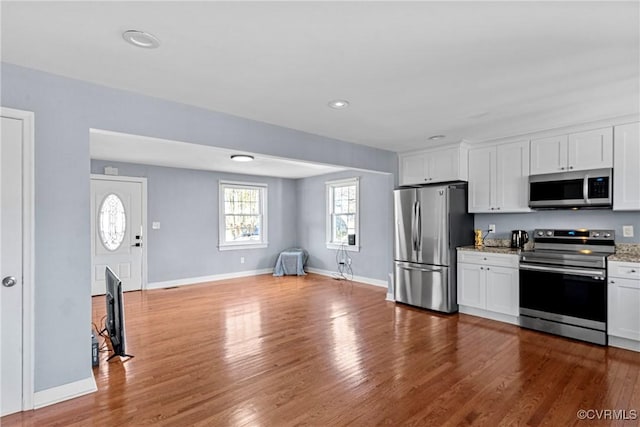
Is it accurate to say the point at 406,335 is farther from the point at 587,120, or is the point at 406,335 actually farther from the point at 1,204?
the point at 1,204

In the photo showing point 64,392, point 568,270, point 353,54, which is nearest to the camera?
point 353,54

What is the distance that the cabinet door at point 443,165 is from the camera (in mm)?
4871

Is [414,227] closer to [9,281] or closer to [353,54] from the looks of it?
[353,54]

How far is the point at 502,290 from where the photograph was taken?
431cm

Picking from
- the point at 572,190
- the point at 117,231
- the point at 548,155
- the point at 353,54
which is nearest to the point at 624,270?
the point at 572,190

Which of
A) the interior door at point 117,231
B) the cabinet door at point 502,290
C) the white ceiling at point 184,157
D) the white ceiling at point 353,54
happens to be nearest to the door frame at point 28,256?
the white ceiling at point 353,54

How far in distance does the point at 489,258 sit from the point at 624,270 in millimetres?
1318

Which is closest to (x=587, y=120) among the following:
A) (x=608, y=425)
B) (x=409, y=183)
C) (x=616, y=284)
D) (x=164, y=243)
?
(x=616, y=284)

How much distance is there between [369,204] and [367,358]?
4031mm

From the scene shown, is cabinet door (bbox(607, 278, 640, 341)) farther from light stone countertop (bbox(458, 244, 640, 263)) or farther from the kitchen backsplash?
the kitchen backsplash

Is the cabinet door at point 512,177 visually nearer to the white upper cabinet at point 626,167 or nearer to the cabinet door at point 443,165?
the cabinet door at point 443,165

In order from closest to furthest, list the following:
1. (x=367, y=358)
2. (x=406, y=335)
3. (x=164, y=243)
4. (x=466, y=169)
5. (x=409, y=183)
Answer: (x=367, y=358)
(x=406, y=335)
(x=466, y=169)
(x=409, y=183)
(x=164, y=243)

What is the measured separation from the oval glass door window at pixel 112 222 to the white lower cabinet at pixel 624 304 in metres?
6.97

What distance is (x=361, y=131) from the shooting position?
421 centimetres
